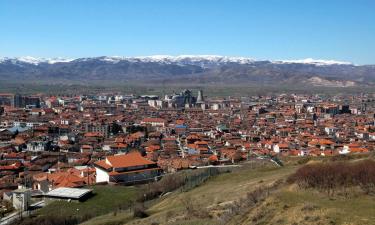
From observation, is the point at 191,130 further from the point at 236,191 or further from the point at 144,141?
the point at 236,191

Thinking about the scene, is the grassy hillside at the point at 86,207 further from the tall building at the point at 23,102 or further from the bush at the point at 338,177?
the tall building at the point at 23,102

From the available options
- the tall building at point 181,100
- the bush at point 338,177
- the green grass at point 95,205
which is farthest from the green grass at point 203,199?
the tall building at point 181,100

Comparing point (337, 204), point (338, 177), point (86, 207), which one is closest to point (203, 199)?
point (338, 177)

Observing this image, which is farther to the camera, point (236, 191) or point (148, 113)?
point (148, 113)

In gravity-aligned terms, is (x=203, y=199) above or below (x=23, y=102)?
above

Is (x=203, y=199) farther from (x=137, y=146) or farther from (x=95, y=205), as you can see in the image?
(x=137, y=146)

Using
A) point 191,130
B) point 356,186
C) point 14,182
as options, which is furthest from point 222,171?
A: point 191,130

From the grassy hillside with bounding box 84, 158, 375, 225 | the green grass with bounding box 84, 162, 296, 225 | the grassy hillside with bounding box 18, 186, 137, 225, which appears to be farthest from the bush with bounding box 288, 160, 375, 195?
the grassy hillside with bounding box 18, 186, 137, 225
